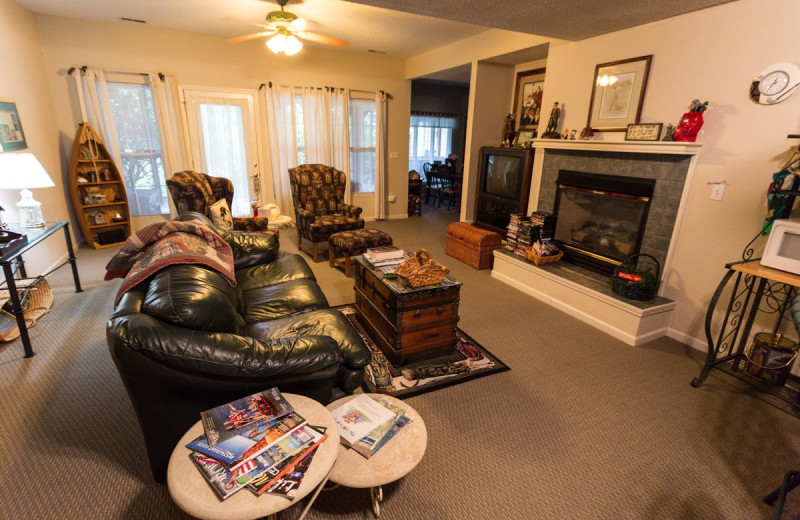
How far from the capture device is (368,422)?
4.81 ft

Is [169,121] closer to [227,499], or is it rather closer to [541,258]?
[541,258]

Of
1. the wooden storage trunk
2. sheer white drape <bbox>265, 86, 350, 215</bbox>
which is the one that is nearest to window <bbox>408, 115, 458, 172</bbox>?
sheer white drape <bbox>265, 86, 350, 215</bbox>

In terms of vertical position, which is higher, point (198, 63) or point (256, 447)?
point (198, 63)

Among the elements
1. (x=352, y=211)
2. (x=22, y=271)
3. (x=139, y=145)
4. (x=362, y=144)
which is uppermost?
(x=362, y=144)

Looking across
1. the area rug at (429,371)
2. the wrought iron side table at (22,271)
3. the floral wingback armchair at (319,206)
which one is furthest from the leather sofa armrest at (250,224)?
the area rug at (429,371)

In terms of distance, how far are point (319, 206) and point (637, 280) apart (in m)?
3.77

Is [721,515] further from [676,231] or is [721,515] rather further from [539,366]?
[676,231]

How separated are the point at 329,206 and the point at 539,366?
3.57 meters

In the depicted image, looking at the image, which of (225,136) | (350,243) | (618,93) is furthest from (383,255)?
(225,136)

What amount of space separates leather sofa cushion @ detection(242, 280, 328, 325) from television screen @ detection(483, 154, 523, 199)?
2.99 meters

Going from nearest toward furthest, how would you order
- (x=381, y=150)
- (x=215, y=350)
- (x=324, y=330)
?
(x=215, y=350) < (x=324, y=330) < (x=381, y=150)

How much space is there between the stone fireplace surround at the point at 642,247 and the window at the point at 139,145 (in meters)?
4.94

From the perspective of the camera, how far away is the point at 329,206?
5258mm

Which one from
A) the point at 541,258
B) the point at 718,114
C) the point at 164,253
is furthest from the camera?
the point at 541,258
